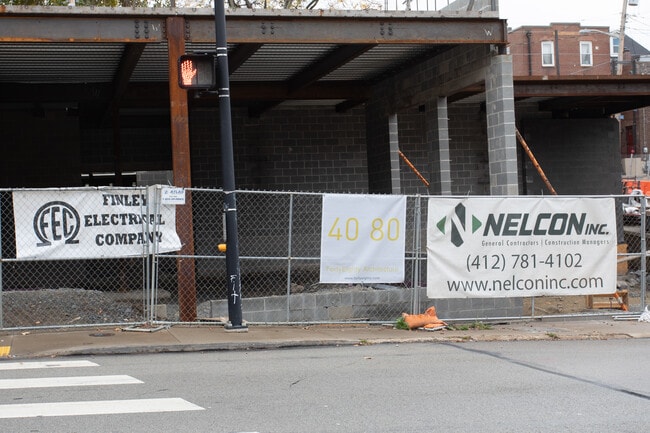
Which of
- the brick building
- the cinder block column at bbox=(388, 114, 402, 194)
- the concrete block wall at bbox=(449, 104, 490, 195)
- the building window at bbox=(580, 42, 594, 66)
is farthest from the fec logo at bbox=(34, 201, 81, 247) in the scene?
the building window at bbox=(580, 42, 594, 66)

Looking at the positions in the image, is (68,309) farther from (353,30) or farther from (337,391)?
(337,391)

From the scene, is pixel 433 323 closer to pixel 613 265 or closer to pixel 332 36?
pixel 613 265

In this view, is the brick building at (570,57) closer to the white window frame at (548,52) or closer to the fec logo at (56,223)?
the white window frame at (548,52)

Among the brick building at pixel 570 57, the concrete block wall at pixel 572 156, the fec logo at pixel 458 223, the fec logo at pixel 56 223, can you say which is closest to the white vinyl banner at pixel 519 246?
the fec logo at pixel 458 223

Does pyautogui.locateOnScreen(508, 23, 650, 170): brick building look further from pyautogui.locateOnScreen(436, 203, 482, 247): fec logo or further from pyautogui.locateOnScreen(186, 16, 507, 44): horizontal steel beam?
pyautogui.locateOnScreen(436, 203, 482, 247): fec logo

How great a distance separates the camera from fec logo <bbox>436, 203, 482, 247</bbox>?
43.7ft

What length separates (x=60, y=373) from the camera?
912 cm

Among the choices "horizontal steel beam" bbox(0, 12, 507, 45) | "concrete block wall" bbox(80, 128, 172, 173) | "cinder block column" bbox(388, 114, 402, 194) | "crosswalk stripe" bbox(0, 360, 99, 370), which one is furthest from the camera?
"concrete block wall" bbox(80, 128, 172, 173)

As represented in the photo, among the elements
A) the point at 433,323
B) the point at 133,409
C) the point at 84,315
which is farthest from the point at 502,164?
the point at 133,409

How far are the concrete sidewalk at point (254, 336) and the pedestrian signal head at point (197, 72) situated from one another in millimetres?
3584

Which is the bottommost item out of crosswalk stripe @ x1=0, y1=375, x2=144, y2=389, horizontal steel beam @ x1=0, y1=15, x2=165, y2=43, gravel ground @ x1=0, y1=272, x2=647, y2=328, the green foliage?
the green foliage

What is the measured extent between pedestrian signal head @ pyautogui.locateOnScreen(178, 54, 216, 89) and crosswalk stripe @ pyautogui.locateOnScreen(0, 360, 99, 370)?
4.17 m

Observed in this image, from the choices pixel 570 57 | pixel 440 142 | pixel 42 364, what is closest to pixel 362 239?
pixel 42 364

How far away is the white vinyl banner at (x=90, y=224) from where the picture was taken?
12.0 m
